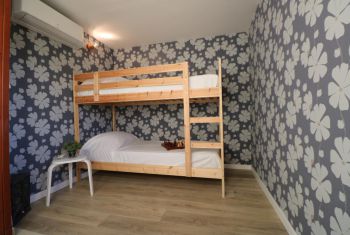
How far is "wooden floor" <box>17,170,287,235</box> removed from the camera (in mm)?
1577

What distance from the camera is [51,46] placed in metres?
2.44

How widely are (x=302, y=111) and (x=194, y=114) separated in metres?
2.23

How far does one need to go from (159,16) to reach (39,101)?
1983 mm

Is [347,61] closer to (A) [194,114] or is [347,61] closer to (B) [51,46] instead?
(A) [194,114]

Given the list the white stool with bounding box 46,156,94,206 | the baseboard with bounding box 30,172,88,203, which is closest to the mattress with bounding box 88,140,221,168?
the white stool with bounding box 46,156,94,206

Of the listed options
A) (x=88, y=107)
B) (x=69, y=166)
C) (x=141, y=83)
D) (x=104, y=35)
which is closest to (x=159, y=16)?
(x=141, y=83)

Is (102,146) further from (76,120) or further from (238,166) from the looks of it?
(238,166)

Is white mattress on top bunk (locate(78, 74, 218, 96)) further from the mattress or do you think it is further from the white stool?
the white stool

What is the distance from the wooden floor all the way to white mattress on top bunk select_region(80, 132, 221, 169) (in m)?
0.38

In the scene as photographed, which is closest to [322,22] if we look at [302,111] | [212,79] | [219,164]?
[302,111]

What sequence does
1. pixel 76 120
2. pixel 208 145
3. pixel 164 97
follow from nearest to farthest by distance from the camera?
pixel 208 145, pixel 164 97, pixel 76 120

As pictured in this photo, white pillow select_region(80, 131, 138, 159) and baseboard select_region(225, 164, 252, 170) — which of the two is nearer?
white pillow select_region(80, 131, 138, 159)

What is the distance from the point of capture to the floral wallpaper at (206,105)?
10.4 ft

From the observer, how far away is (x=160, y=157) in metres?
2.35
